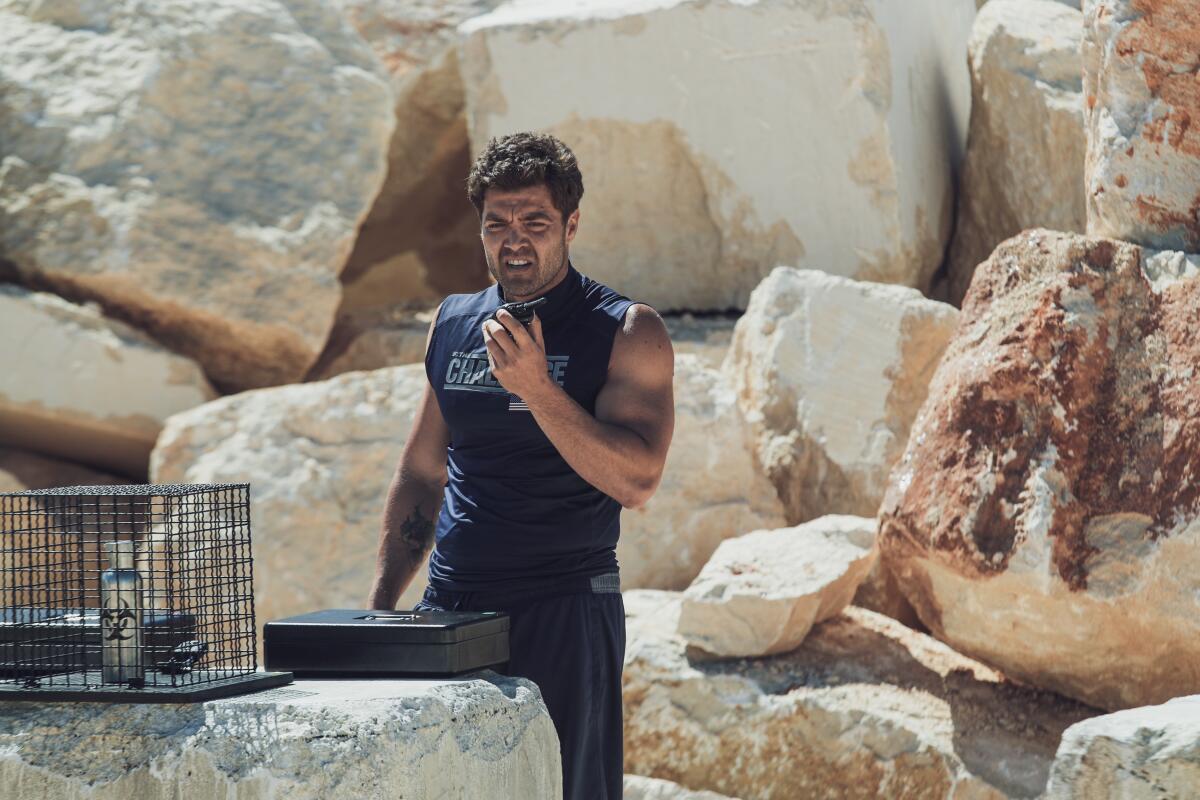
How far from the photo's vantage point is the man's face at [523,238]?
289 centimetres

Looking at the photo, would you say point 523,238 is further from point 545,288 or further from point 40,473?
point 40,473

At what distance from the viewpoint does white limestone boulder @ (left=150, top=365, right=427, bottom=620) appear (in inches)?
197

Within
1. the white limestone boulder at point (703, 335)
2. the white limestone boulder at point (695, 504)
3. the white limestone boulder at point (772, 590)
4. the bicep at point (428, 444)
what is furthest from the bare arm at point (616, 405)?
the white limestone boulder at point (703, 335)

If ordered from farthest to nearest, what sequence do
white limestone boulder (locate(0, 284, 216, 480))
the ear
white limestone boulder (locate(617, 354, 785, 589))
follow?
white limestone boulder (locate(0, 284, 216, 480)) < white limestone boulder (locate(617, 354, 785, 589)) < the ear

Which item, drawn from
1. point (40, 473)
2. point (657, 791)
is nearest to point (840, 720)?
point (657, 791)

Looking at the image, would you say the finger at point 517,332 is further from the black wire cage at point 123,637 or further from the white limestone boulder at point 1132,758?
the white limestone boulder at point 1132,758

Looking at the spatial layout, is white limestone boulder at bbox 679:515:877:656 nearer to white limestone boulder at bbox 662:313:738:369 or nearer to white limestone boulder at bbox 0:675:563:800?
white limestone boulder at bbox 662:313:738:369

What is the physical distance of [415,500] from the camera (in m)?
3.17

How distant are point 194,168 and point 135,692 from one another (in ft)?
13.8

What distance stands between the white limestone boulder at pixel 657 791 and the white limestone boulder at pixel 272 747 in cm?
178

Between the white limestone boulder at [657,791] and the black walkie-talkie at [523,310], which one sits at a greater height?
the black walkie-talkie at [523,310]

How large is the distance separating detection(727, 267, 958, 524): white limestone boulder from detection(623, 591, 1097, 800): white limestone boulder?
33.9 inches

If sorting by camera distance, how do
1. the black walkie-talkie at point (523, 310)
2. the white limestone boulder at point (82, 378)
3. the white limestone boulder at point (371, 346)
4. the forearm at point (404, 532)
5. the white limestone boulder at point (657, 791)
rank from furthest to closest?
the white limestone boulder at point (371, 346) → the white limestone boulder at point (82, 378) → the white limestone boulder at point (657, 791) → the forearm at point (404, 532) → the black walkie-talkie at point (523, 310)

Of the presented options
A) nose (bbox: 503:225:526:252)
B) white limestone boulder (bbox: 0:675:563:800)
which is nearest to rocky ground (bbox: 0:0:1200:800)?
Result: nose (bbox: 503:225:526:252)
